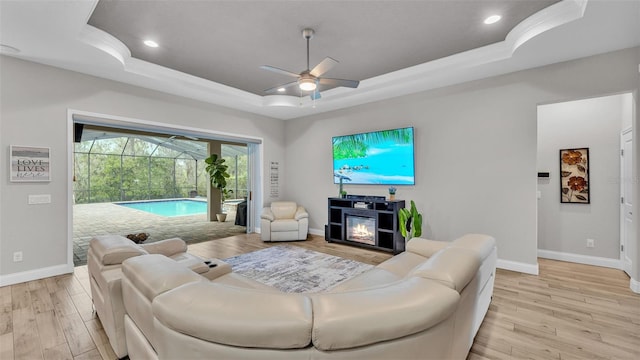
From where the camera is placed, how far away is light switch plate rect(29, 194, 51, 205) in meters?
3.59

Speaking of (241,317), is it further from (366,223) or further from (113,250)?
(366,223)

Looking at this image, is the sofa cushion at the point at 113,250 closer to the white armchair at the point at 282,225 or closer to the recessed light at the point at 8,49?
the recessed light at the point at 8,49

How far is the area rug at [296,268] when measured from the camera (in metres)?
3.40

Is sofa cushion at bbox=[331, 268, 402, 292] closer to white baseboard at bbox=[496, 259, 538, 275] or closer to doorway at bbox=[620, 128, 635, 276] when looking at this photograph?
white baseboard at bbox=[496, 259, 538, 275]

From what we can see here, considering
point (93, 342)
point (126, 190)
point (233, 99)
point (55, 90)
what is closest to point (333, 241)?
point (233, 99)

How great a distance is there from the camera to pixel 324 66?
2.93 metres

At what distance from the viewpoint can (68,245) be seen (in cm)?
382

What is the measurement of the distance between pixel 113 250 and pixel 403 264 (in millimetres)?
2523

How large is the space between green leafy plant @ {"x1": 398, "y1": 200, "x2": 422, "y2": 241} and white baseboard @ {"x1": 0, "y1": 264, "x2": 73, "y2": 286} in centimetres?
487

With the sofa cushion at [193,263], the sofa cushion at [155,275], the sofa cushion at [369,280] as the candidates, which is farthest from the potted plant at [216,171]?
the sofa cushion at [155,275]

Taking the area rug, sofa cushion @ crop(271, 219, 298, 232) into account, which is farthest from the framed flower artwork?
sofa cushion @ crop(271, 219, 298, 232)

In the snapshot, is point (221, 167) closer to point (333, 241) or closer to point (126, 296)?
point (333, 241)

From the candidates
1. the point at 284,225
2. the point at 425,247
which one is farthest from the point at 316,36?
the point at 284,225

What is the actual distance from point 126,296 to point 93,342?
1.02m
